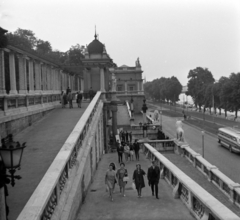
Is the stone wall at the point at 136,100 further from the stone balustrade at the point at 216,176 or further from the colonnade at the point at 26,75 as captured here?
the stone balustrade at the point at 216,176

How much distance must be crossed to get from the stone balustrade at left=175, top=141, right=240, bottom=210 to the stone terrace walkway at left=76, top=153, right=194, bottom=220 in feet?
8.91

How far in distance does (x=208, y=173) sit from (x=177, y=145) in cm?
705

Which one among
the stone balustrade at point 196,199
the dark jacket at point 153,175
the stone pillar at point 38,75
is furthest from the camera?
the stone pillar at point 38,75

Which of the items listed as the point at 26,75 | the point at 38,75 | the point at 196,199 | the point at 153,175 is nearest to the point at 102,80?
the point at 38,75

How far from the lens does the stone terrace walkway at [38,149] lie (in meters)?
7.57

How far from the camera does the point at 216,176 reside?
15656mm

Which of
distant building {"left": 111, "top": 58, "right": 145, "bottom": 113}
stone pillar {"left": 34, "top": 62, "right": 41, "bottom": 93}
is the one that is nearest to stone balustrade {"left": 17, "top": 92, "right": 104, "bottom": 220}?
stone pillar {"left": 34, "top": 62, "right": 41, "bottom": 93}

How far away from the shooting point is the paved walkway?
13.2 metres

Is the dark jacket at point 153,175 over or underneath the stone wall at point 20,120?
underneath

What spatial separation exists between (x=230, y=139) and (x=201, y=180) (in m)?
15.9

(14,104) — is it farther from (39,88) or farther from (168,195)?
(168,195)

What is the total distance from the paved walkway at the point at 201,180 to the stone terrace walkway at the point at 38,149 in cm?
704

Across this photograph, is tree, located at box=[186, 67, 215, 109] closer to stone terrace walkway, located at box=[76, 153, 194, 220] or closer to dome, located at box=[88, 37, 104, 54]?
dome, located at box=[88, 37, 104, 54]

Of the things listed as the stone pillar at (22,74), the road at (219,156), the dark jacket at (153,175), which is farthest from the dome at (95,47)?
the dark jacket at (153,175)
